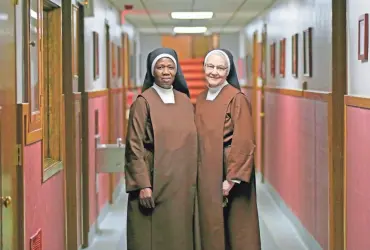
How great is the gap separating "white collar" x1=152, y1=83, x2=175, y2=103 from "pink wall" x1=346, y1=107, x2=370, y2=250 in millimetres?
1231

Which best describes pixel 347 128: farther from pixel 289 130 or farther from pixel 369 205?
pixel 289 130

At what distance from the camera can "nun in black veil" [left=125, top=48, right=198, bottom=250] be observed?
16.5 feet

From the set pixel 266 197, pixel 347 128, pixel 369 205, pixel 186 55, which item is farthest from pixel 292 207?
pixel 186 55

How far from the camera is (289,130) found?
880 centimetres

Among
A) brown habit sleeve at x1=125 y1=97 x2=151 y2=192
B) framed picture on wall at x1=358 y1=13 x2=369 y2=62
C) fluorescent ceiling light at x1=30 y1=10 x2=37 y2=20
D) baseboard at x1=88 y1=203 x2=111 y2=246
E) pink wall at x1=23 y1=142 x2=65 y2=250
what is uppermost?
fluorescent ceiling light at x1=30 y1=10 x2=37 y2=20

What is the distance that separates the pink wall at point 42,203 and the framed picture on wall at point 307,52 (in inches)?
103

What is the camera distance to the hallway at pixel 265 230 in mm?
7551

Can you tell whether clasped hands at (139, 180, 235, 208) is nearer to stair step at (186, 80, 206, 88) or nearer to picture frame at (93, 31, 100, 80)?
picture frame at (93, 31, 100, 80)

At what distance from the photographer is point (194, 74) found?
64.1ft

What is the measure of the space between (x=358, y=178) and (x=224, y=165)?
3.04 ft

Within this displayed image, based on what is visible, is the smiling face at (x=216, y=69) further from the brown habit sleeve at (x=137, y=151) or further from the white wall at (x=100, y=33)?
the white wall at (x=100, y=33)

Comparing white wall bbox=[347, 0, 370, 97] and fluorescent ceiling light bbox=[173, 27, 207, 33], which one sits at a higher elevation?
fluorescent ceiling light bbox=[173, 27, 207, 33]

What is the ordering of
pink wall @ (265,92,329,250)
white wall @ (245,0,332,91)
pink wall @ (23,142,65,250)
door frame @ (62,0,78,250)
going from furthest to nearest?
pink wall @ (265,92,329,250), white wall @ (245,0,332,91), door frame @ (62,0,78,250), pink wall @ (23,142,65,250)

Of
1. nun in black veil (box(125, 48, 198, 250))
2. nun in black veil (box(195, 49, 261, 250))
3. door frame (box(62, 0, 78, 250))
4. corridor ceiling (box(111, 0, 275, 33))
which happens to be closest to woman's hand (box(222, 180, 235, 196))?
nun in black veil (box(195, 49, 261, 250))
